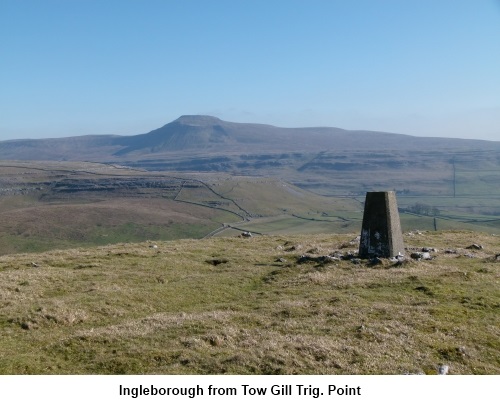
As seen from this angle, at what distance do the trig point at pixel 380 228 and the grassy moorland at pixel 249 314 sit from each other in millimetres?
1390

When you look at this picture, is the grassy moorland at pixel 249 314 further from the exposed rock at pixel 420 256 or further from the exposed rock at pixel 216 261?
the exposed rock at pixel 420 256

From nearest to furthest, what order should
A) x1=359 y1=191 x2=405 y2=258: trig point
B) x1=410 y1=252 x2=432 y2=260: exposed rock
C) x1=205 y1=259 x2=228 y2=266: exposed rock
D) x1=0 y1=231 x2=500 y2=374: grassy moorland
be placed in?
x1=0 y1=231 x2=500 y2=374: grassy moorland → x1=359 y1=191 x2=405 y2=258: trig point → x1=410 y1=252 x2=432 y2=260: exposed rock → x1=205 y1=259 x2=228 y2=266: exposed rock

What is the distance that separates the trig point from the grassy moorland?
1.39m

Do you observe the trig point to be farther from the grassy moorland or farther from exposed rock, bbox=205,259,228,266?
exposed rock, bbox=205,259,228,266

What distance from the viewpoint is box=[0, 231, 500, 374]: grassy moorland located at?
14062 millimetres

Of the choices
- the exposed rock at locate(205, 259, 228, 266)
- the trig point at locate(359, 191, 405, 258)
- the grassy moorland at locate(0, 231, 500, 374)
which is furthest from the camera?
the exposed rock at locate(205, 259, 228, 266)

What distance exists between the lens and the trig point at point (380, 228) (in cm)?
2830

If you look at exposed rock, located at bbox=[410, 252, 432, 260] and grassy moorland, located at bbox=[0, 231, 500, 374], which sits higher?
exposed rock, located at bbox=[410, 252, 432, 260]

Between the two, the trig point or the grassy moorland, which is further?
the trig point

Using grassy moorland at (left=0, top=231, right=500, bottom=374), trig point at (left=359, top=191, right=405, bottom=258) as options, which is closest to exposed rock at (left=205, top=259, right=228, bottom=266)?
grassy moorland at (left=0, top=231, right=500, bottom=374)

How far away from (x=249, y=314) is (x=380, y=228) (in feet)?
40.0

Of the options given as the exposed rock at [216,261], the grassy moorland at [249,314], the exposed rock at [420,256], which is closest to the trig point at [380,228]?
the exposed rock at [420,256]

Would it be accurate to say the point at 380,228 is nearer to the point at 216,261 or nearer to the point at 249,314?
the point at 216,261
